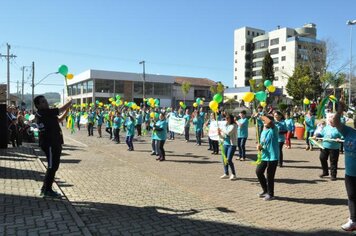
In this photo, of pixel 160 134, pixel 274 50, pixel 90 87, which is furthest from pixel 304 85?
pixel 274 50

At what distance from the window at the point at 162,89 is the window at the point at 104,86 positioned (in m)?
9.43

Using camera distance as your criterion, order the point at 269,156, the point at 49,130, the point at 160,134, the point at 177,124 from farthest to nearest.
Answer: the point at 177,124, the point at 160,134, the point at 269,156, the point at 49,130

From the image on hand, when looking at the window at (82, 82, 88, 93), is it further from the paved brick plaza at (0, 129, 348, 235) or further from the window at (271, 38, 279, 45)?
the paved brick plaza at (0, 129, 348, 235)

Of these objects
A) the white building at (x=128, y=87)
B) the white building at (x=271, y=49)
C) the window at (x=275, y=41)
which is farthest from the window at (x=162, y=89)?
the window at (x=275, y=41)

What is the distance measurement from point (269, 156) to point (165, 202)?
2258 millimetres

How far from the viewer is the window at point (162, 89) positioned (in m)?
70.0

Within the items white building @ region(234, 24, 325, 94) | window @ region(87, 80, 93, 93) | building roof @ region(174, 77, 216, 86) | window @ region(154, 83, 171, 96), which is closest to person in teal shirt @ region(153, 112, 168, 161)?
window @ region(87, 80, 93, 93)

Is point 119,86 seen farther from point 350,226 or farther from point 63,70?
point 350,226

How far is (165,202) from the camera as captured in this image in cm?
673

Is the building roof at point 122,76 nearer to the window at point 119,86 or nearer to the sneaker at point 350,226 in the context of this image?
the window at point 119,86

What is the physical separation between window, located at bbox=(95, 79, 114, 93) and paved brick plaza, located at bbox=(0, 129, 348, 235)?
53.4 metres

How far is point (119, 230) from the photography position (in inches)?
202

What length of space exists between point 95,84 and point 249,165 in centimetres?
5466

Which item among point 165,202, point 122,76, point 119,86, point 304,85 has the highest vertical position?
point 122,76
